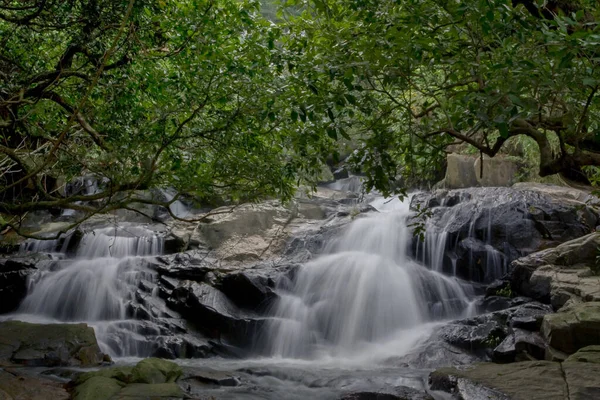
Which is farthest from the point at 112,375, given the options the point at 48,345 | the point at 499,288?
the point at 499,288

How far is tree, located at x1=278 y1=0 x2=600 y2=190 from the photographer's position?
126 inches

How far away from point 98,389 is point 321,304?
5.85m

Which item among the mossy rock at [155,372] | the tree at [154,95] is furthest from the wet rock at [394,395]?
the tree at [154,95]

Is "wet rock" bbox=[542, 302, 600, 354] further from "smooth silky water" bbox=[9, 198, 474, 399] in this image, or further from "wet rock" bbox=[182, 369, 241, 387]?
"wet rock" bbox=[182, 369, 241, 387]

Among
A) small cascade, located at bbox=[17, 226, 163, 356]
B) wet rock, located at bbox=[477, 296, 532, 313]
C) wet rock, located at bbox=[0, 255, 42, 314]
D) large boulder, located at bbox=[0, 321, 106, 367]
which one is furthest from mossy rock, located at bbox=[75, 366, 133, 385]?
wet rock, located at bbox=[477, 296, 532, 313]

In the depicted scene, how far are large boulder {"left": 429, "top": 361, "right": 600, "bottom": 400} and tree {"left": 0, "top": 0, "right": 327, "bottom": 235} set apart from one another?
120 inches

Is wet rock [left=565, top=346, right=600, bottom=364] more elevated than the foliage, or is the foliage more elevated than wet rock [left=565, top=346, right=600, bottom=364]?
the foliage

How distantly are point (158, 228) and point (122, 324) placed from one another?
4.82m

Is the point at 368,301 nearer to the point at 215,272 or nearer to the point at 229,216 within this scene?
the point at 215,272

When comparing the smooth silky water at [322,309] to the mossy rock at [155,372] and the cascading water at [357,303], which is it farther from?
the mossy rock at [155,372]

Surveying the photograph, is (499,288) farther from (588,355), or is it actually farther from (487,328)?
(588,355)

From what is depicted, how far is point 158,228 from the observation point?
14.9 metres

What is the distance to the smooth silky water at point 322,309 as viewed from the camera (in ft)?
28.1

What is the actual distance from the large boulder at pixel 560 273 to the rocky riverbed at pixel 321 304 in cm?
3
